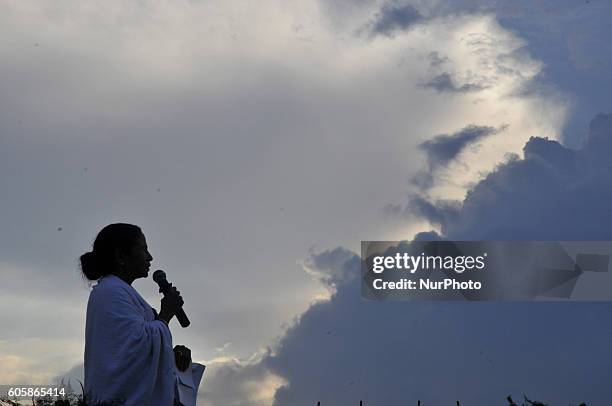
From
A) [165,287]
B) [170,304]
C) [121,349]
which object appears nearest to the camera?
[121,349]

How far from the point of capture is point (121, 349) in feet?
32.9

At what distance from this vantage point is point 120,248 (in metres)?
10.2

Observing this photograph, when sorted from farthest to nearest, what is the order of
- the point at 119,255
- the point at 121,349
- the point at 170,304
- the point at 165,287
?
the point at 165,287
the point at 170,304
the point at 119,255
the point at 121,349

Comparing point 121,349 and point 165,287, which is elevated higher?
point 165,287

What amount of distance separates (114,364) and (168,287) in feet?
4.09

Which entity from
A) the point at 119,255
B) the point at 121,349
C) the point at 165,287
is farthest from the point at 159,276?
the point at 121,349

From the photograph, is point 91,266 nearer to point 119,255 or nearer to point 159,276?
point 119,255

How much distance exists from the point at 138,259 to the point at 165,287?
0.75 metres

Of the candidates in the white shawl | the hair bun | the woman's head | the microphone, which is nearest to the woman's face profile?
the woman's head

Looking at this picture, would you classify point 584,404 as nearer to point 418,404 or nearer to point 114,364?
point 114,364

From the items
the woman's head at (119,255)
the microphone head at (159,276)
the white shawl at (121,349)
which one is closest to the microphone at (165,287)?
the microphone head at (159,276)

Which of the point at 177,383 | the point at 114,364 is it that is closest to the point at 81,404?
the point at 114,364

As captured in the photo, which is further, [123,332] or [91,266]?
[91,266]

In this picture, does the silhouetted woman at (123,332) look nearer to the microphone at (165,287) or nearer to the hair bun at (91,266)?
the hair bun at (91,266)
